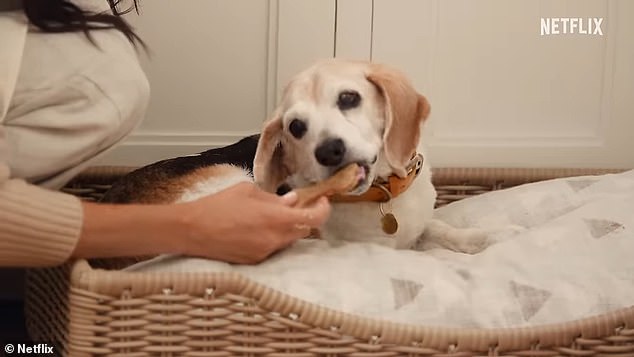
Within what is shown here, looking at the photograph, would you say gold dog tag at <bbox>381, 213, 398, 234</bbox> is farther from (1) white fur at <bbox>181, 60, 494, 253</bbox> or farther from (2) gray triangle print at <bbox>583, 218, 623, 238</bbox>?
(2) gray triangle print at <bbox>583, 218, 623, 238</bbox>

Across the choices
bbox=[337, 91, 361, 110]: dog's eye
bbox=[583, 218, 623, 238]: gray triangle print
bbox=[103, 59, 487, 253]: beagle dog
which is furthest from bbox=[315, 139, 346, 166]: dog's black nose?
bbox=[583, 218, 623, 238]: gray triangle print

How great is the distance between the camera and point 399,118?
152 centimetres

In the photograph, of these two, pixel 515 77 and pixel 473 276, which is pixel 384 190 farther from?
pixel 515 77

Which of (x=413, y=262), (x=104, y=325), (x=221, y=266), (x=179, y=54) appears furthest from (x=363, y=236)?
(x=179, y=54)

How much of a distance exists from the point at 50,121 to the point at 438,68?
1.12m

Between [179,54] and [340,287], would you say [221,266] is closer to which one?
[340,287]

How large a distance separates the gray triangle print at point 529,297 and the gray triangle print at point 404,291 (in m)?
0.15

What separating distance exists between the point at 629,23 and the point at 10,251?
5.22 ft

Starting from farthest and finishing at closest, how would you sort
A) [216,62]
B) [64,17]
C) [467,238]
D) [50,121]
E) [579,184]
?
[216,62]
[579,184]
[467,238]
[64,17]
[50,121]

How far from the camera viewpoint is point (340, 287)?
1.20m

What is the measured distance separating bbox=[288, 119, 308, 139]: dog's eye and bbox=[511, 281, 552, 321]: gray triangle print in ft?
1.56

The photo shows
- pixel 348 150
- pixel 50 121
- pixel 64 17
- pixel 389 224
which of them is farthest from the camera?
pixel 389 224

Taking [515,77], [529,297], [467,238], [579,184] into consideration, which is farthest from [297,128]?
[515,77]

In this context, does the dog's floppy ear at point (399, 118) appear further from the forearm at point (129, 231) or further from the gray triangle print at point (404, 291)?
the forearm at point (129, 231)
